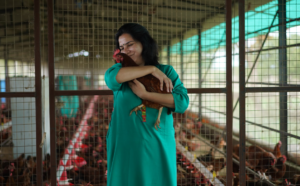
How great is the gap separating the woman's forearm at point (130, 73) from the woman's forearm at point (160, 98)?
0.38ft

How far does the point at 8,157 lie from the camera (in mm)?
4066

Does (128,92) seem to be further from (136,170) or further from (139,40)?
(136,170)

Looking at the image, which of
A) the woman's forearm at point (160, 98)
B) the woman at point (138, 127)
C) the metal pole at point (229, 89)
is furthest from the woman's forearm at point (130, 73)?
the metal pole at point (229, 89)

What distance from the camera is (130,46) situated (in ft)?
4.95

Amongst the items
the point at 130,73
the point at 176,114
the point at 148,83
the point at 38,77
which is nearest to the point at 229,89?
the point at 148,83

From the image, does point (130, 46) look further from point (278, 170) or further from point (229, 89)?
point (278, 170)

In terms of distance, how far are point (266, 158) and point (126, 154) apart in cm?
257

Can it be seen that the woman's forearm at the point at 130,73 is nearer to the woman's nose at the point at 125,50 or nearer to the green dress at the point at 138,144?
the green dress at the point at 138,144

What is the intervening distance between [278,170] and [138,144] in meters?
2.65

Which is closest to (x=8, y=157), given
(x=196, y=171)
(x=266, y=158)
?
(x=196, y=171)

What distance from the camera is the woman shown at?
1.45 meters

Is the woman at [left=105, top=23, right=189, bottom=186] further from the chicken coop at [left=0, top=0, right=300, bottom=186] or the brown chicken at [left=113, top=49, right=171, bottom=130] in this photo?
the chicken coop at [left=0, top=0, right=300, bottom=186]

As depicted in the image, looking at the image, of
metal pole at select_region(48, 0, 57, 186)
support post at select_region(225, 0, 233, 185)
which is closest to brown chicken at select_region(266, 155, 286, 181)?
support post at select_region(225, 0, 233, 185)

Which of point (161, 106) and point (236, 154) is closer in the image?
point (161, 106)
